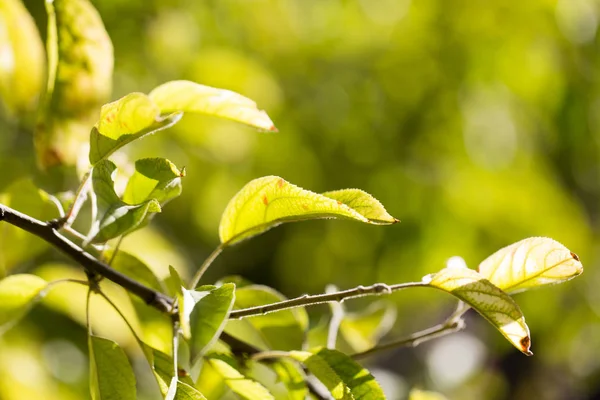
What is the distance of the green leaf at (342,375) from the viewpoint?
564mm

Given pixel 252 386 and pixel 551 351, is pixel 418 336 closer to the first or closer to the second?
pixel 252 386

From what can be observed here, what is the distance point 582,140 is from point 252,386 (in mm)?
2144

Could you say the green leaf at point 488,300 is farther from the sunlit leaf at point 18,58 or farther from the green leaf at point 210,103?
the sunlit leaf at point 18,58

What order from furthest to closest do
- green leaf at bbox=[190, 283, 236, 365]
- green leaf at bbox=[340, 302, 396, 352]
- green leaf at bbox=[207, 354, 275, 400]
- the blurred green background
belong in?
the blurred green background → green leaf at bbox=[340, 302, 396, 352] → green leaf at bbox=[207, 354, 275, 400] → green leaf at bbox=[190, 283, 236, 365]

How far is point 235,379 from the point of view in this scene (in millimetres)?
626

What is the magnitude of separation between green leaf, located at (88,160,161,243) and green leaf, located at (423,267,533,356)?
228 millimetres

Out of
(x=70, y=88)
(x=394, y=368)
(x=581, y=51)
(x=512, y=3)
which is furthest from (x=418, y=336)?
(x=394, y=368)

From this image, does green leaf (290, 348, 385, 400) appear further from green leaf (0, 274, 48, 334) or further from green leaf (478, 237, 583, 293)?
green leaf (0, 274, 48, 334)

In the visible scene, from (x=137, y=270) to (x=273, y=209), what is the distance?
0.19 metres

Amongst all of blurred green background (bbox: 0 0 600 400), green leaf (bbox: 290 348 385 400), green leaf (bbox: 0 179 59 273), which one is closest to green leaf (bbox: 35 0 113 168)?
green leaf (bbox: 0 179 59 273)

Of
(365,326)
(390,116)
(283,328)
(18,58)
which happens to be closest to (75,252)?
(283,328)

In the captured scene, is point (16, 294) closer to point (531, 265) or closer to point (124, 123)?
point (124, 123)

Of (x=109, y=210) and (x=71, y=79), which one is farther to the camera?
(x=71, y=79)

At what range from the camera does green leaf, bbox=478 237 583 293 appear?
557 millimetres
